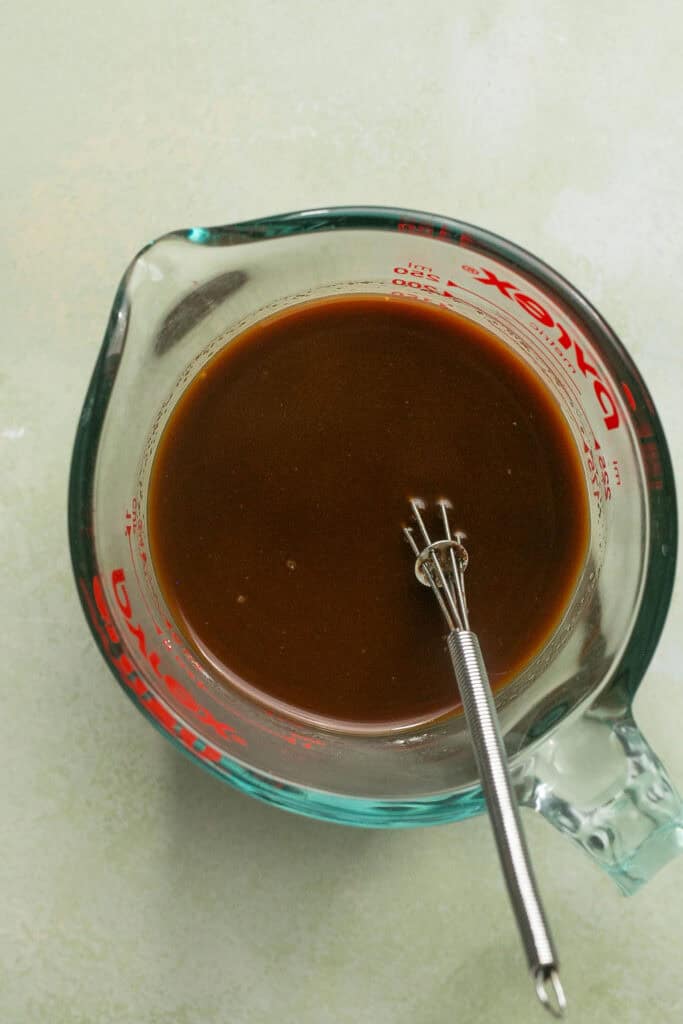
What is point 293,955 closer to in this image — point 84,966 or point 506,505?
point 84,966

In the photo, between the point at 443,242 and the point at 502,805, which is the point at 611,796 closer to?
the point at 502,805

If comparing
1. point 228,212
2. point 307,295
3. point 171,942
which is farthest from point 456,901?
point 228,212

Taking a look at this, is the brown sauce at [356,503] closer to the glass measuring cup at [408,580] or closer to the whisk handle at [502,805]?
the glass measuring cup at [408,580]

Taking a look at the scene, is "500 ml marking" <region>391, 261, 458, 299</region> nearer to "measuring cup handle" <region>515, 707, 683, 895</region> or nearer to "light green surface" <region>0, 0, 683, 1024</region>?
"light green surface" <region>0, 0, 683, 1024</region>

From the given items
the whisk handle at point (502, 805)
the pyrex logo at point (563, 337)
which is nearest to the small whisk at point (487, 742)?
the whisk handle at point (502, 805)

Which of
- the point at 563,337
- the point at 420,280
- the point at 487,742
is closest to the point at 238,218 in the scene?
the point at 420,280

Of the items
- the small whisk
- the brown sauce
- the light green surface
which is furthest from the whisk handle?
the light green surface

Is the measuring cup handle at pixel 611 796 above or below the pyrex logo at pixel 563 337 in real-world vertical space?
below
